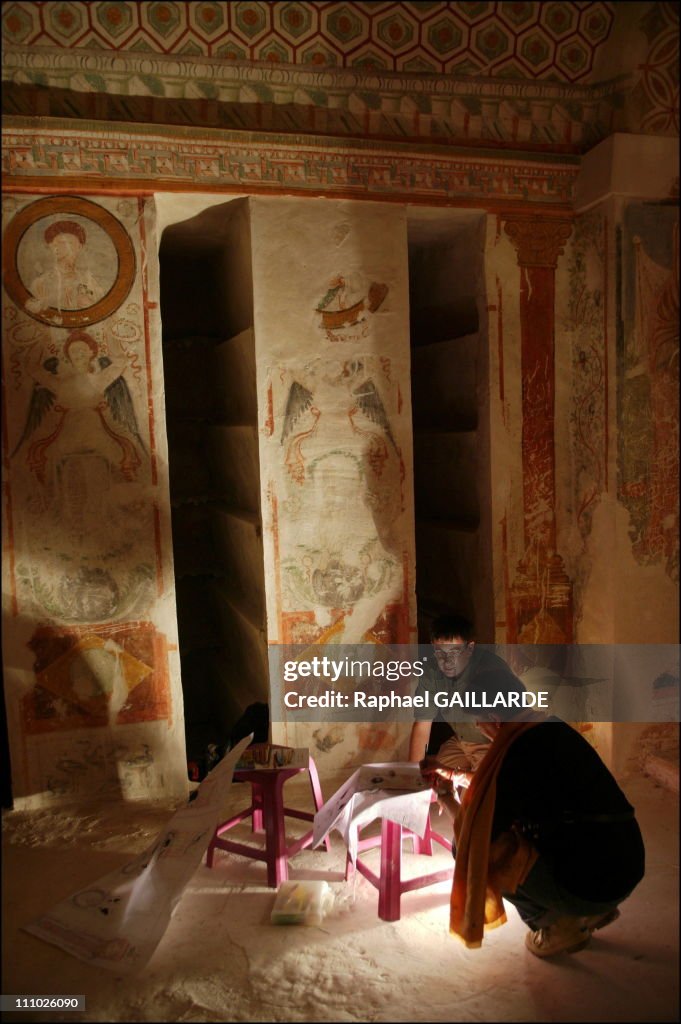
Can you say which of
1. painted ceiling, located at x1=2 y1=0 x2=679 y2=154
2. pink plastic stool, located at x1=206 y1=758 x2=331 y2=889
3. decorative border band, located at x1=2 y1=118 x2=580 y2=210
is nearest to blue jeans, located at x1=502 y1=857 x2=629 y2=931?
pink plastic stool, located at x1=206 y1=758 x2=331 y2=889

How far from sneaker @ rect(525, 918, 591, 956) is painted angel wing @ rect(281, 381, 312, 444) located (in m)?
2.69

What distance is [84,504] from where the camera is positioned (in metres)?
4.37

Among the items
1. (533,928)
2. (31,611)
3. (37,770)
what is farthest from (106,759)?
(533,928)

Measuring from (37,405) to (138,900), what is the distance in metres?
2.46

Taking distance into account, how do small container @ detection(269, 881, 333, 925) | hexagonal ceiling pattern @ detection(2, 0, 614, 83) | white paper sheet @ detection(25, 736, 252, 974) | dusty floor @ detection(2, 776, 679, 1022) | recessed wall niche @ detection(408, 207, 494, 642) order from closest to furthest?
1. dusty floor @ detection(2, 776, 679, 1022)
2. white paper sheet @ detection(25, 736, 252, 974)
3. small container @ detection(269, 881, 333, 925)
4. hexagonal ceiling pattern @ detection(2, 0, 614, 83)
5. recessed wall niche @ detection(408, 207, 494, 642)

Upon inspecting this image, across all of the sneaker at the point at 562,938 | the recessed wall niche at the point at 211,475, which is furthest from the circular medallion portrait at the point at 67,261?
the sneaker at the point at 562,938

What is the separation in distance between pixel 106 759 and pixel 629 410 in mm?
3533

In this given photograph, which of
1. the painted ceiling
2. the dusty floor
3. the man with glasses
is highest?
the painted ceiling

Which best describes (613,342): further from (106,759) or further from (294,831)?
(106,759)

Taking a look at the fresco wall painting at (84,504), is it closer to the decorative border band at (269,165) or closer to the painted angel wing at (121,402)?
the painted angel wing at (121,402)

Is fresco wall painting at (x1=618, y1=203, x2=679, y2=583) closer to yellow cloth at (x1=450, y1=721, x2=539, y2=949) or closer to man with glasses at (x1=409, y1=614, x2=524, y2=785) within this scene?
man with glasses at (x1=409, y1=614, x2=524, y2=785)

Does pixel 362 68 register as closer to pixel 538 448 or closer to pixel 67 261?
pixel 67 261

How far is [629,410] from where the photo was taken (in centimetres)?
466

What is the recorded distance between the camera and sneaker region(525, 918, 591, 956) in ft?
9.89
